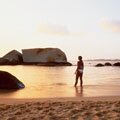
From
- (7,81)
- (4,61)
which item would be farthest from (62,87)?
(4,61)

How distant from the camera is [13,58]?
80.7 metres

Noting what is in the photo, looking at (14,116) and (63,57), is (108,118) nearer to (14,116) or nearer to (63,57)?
(14,116)

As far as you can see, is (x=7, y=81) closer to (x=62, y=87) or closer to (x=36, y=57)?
(x=62, y=87)

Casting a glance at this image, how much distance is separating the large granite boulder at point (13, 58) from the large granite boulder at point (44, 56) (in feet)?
4.13

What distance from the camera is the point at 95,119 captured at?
8.32 metres

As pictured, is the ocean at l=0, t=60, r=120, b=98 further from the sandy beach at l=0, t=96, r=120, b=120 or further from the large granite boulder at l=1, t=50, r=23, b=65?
the large granite boulder at l=1, t=50, r=23, b=65

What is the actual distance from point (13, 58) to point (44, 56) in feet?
21.0

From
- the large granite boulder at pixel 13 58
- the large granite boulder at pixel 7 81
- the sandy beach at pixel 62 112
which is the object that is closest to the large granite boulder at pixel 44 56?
the large granite boulder at pixel 13 58

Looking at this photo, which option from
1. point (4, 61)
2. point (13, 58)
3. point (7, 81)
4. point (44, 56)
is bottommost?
point (7, 81)

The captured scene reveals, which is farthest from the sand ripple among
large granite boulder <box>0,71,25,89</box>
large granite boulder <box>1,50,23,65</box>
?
large granite boulder <box>1,50,23,65</box>

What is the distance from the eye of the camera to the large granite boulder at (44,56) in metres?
79.4

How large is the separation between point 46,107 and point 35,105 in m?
0.56

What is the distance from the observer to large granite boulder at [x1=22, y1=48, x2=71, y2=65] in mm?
79438

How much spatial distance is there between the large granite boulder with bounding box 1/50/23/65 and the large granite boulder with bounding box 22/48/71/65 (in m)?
1.26
